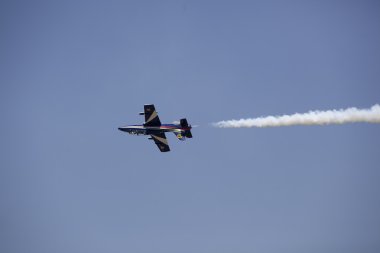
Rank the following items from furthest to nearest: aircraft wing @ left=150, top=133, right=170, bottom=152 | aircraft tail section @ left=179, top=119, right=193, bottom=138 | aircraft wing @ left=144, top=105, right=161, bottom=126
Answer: aircraft wing @ left=150, top=133, right=170, bottom=152 → aircraft wing @ left=144, top=105, right=161, bottom=126 → aircraft tail section @ left=179, top=119, right=193, bottom=138

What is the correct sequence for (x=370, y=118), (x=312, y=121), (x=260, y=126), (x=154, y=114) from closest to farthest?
(x=370, y=118) → (x=312, y=121) → (x=260, y=126) → (x=154, y=114)

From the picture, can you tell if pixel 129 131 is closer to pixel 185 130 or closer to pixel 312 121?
pixel 185 130

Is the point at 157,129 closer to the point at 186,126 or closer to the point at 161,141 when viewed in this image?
the point at 161,141

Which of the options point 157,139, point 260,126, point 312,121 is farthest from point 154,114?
point 312,121

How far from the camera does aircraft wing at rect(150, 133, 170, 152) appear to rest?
245 ft

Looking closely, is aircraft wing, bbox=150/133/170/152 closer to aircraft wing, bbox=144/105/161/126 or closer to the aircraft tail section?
aircraft wing, bbox=144/105/161/126

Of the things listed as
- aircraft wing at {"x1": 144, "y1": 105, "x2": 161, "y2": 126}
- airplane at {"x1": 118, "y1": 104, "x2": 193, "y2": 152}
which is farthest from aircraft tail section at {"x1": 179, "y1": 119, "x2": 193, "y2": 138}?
aircraft wing at {"x1": 144, "y1": 105, "x2": 161, "y2": 126}

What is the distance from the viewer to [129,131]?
7519 centimetres

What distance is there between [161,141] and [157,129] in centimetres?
244

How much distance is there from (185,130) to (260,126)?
10.4 meters

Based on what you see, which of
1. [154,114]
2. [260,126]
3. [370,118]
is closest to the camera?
[370,118]

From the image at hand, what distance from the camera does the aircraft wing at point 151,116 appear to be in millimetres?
72938

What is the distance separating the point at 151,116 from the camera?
73.2m

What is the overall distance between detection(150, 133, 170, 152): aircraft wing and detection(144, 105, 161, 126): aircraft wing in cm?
204
